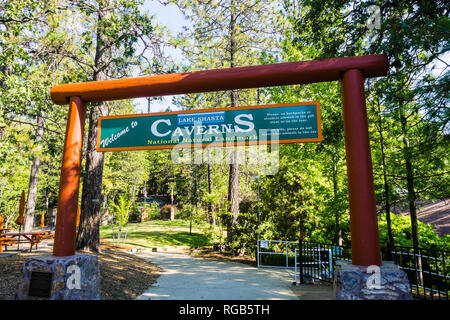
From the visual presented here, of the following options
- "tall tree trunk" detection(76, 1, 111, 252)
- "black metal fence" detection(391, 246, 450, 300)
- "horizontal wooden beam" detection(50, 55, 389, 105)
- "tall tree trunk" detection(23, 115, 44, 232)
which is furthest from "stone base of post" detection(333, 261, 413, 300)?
"tall tree trunk" detection(23, 115, 44, 232)

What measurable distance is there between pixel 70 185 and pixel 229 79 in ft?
10.7

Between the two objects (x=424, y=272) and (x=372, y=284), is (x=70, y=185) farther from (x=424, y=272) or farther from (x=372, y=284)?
(x=424, y=272)

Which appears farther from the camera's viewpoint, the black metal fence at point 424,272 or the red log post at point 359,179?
the black metal fence at point 424,272

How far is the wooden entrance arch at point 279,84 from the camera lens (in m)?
3.73

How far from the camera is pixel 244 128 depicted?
4.57 meters

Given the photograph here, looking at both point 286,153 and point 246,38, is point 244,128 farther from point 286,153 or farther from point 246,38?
point 246,38

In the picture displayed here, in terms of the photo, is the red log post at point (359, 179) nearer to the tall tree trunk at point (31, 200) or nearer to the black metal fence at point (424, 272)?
the black metal fence at point (424, 272)

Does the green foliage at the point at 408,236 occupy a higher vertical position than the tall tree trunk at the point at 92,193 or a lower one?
lower

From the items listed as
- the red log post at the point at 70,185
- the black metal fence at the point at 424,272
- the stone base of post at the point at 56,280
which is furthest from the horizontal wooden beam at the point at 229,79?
the black metal fence at the point at 424,272

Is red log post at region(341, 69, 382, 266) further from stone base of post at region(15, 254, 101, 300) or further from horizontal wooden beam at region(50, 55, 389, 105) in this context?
stone base of post at region(15, 254, 101, 300)

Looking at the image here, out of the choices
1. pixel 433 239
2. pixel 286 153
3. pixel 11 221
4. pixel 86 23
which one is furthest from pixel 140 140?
pixel 11 221

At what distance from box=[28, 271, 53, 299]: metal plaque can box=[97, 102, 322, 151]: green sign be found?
2.23 m

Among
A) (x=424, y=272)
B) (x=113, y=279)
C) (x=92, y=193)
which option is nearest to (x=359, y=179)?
(x=424, y=272)

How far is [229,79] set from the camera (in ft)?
14.5
